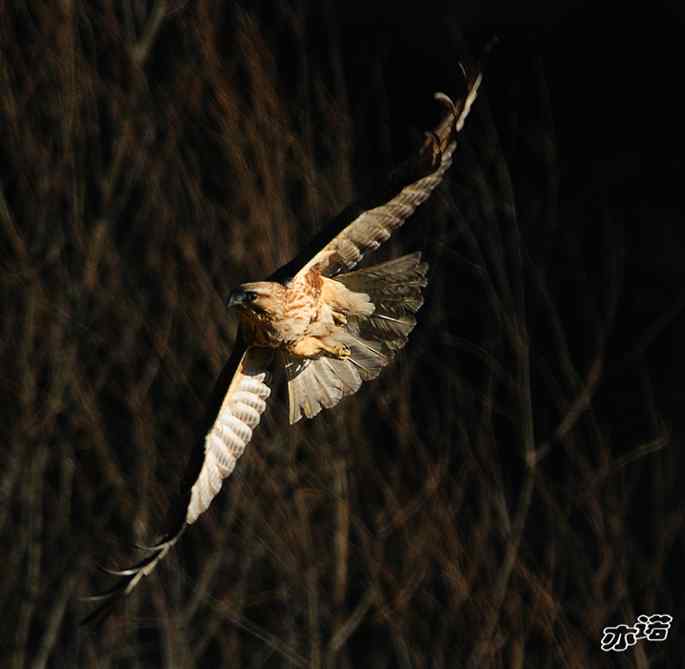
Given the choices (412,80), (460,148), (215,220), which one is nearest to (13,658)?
(215,220)

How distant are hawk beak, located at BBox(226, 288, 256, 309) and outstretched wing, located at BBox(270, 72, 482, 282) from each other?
0.37 ft

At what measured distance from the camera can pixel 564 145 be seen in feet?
28.8

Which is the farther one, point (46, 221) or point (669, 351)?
point (669, 351)

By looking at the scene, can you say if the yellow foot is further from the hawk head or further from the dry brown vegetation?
the dry brown vegetation

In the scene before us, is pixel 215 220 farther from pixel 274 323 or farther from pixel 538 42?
pixel 538 42

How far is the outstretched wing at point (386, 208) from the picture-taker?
459 centimetres

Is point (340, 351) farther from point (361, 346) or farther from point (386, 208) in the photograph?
point (386, 208)

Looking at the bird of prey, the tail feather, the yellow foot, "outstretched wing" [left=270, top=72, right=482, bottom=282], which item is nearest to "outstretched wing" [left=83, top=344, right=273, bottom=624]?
the bird of prey

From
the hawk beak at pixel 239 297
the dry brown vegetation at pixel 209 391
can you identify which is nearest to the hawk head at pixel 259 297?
the hawk beak at pixel 239 297

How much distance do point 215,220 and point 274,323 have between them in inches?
76.5

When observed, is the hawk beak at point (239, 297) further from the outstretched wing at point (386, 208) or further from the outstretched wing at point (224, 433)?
the outstretched wing at point (224, 433)

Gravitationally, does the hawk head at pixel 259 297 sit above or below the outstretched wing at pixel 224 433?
above

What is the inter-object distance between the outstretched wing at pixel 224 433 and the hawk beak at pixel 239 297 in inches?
11.6

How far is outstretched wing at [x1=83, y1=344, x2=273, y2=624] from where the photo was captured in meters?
4.59
